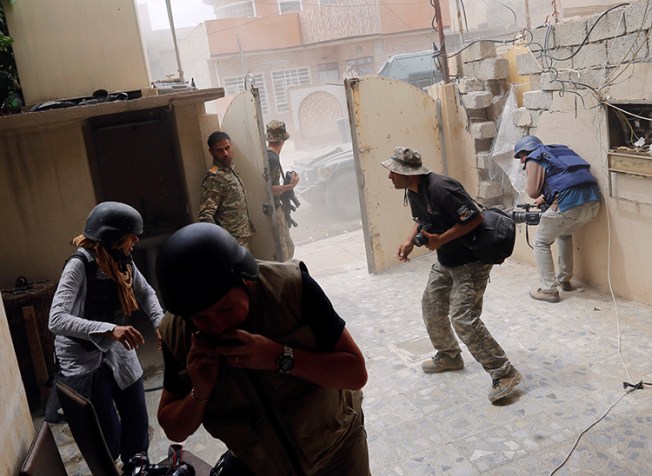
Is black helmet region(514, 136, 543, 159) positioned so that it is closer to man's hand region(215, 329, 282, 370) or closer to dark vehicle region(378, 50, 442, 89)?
man's hand region(215, 329, 282, 370)

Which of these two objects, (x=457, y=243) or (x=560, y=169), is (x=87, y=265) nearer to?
(x=457, y=243)

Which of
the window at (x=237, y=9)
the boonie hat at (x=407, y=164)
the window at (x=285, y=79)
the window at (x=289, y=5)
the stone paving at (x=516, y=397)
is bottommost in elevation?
the stone paving at (x=516, y=397)

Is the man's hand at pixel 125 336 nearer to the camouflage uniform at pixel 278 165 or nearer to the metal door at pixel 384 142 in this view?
the camouflage uniform at pixel 278 165

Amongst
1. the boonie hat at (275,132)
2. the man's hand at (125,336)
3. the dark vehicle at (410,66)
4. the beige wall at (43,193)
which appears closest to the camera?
the man's hand at (125,336)

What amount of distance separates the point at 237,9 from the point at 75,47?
2554 cm

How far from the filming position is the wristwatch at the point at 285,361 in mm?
1672

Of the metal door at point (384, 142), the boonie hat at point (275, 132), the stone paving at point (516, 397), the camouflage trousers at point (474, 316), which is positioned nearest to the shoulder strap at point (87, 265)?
the stone paving at point (516, 397)

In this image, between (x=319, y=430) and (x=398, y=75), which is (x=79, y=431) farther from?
(x=398, y=75)

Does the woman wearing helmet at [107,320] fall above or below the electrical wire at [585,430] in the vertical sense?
above

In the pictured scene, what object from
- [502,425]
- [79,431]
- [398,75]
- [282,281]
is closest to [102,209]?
[79,431]

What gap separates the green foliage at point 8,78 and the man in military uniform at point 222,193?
6.38 feet

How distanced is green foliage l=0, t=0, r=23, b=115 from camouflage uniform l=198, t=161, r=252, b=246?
78.8 inches

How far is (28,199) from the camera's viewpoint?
5.67m

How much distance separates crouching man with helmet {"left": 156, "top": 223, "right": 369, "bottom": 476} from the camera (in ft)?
5.24
